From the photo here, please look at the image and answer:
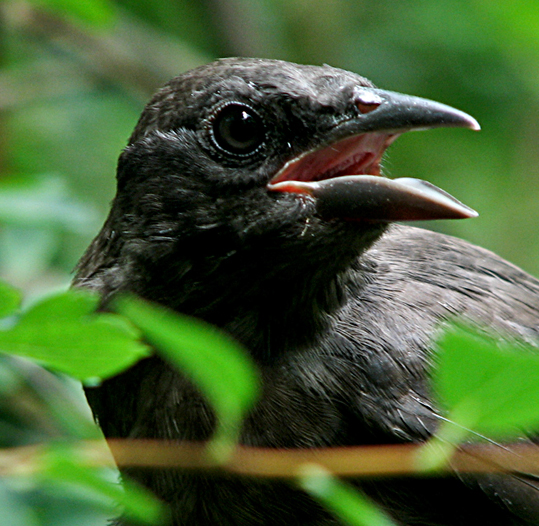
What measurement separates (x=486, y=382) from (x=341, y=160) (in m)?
1.25

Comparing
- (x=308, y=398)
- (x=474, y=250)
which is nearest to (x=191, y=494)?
(x=308, y=398)

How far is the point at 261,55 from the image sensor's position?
4.96 metres

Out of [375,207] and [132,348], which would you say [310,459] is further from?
[132,348]

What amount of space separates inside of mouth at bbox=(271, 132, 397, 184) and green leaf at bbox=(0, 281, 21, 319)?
3.59ft

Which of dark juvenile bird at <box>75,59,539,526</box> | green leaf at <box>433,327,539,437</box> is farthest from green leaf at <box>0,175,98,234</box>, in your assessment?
green leaf at <box>433,327,539,437</box>

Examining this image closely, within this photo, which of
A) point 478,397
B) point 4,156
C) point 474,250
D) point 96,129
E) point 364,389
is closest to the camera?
point 478,397

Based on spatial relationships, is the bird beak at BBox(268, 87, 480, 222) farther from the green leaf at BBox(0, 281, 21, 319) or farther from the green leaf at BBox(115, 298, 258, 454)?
the green leaf at BBox(0, 281, 21, 319)

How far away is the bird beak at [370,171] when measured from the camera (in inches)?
77.4

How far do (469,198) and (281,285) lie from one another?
3.06 meters

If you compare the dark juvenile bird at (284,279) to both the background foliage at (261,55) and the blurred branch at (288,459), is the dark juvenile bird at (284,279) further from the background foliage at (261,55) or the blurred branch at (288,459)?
the background foliage at (261,55)

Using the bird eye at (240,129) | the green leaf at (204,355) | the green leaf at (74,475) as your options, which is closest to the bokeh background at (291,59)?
Answer: the bird eye at (240,129)

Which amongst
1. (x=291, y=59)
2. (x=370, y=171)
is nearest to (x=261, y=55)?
(x=291, y=59)

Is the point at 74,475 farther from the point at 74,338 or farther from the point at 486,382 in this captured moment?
the point at 486,382

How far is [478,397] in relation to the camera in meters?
1.05
